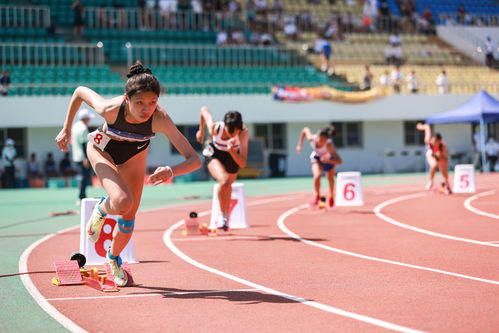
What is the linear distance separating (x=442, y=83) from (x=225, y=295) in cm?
3384

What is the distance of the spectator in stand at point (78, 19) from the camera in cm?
3738

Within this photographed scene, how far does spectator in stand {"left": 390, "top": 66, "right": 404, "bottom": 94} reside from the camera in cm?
3966

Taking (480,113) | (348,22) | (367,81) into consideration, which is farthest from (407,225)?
(348,22)

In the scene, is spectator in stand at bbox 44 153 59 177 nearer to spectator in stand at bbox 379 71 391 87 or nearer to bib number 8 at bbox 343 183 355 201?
spectator in stand at bbox 379 71 391 87

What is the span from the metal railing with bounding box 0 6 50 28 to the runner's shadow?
1227 inches

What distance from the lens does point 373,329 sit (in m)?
5.95

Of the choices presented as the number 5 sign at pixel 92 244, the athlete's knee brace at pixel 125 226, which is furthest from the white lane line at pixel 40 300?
the athlete's knee brace at pixel 125 226

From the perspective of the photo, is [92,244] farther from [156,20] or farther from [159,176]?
[156,20]

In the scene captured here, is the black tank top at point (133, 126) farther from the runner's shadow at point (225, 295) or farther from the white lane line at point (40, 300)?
the white lane line at point (40, 300)

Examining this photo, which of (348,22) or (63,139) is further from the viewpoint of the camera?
(348,22)

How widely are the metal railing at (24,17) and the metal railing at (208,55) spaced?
4.16 metres

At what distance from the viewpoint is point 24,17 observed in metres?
37.3

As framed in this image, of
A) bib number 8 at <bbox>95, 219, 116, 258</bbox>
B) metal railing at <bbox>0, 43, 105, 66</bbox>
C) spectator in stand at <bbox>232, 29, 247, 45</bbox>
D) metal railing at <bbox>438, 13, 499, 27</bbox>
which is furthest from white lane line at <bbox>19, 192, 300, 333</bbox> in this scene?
metal railing at <bbox>438, 13, 499, 27</bbox>

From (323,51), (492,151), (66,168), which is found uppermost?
(323,51)
